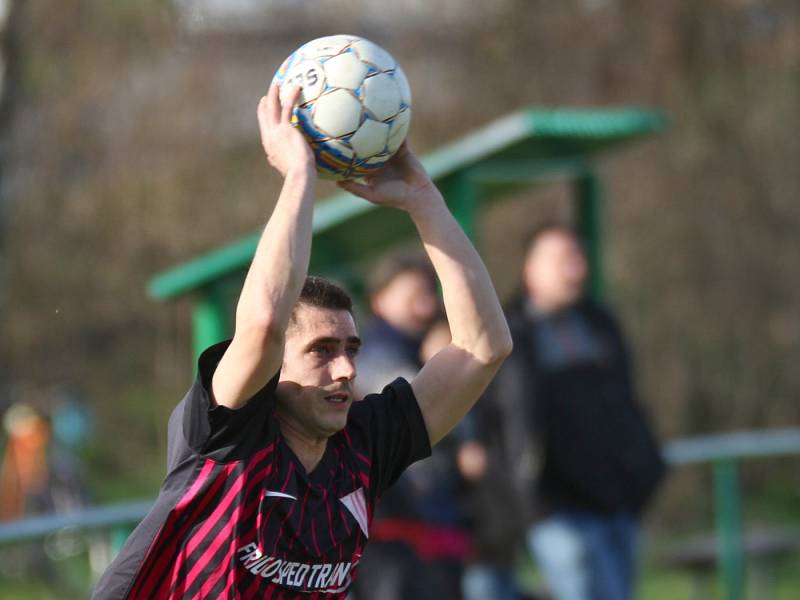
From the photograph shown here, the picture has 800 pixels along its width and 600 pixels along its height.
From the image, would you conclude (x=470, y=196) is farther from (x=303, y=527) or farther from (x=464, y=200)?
(x=303, y=527)

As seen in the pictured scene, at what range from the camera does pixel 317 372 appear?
10.7 ft

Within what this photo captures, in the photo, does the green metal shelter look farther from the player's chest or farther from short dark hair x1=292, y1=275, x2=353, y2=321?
the player's chest

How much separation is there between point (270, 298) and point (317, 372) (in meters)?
0.34

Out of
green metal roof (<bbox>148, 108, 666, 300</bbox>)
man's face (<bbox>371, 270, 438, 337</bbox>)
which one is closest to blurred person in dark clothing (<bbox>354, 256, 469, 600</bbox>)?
man's face (<bbox>371, 270, 438, 337</bbox>)

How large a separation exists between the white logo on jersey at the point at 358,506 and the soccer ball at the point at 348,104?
2.57 feet

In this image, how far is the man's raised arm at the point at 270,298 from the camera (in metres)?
2.96

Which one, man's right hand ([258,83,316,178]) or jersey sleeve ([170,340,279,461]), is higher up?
man's right hand ([258,83,316,178])

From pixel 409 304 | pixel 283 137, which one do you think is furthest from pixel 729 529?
pixel 283 137

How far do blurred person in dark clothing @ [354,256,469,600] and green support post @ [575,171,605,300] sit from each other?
64.2 inches

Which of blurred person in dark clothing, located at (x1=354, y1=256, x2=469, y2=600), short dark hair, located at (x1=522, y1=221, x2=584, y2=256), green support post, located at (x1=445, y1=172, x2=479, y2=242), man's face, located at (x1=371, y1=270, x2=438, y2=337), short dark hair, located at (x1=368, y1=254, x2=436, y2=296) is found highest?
green support post, located at (x1=445, y1=172, x2=479, y2=242)

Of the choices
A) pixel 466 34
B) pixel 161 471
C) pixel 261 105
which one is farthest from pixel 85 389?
pixel 261 105

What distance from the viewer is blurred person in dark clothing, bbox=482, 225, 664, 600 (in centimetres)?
611

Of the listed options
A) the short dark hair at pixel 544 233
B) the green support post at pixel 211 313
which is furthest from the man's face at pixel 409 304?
the green support post at pixel 211 313

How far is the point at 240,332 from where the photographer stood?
117 inches
